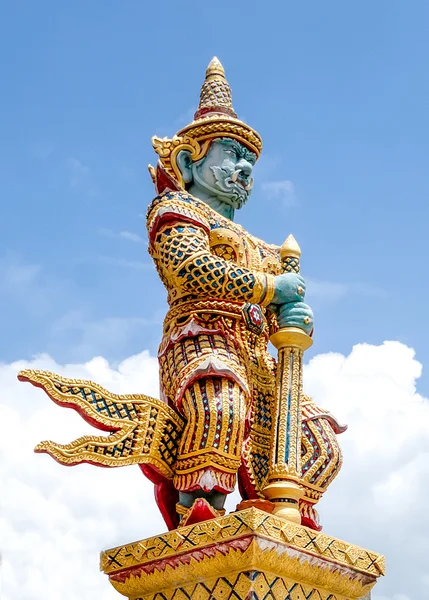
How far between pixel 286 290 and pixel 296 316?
17 centimetres

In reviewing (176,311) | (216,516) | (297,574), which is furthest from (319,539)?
(176,311)

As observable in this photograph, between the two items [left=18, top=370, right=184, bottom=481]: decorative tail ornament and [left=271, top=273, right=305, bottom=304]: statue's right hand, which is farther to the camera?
[left=271, top=273, right=305, bottom=304]: statue's right hand

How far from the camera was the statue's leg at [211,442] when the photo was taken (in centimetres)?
549

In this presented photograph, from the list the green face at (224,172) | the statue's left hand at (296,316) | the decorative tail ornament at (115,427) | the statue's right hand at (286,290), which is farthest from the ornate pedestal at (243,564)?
the green face at (224,172)

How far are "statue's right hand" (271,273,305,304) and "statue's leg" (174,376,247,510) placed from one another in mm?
626

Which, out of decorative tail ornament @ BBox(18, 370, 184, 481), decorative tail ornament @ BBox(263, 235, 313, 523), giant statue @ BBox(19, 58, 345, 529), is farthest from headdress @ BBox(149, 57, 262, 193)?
decorative tail ornament @ BBox(18, 370, 184, 481)

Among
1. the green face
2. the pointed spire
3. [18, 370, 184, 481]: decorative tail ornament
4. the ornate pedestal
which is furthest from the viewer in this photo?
the pointed spire

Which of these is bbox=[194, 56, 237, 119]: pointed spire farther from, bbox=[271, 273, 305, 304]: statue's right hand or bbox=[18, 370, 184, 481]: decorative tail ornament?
bbox=[18, 370, 184, 481]: decorative tail ornament

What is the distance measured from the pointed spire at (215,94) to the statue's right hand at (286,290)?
1.42m

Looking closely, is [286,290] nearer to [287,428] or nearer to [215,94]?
[287,428]

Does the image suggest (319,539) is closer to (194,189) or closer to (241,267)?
(241,267)

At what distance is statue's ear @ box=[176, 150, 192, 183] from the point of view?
6.58 meters

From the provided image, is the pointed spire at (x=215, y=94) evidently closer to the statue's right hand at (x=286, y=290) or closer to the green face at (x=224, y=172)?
the green face at (x=224, y=172)

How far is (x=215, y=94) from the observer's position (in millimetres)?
6957
